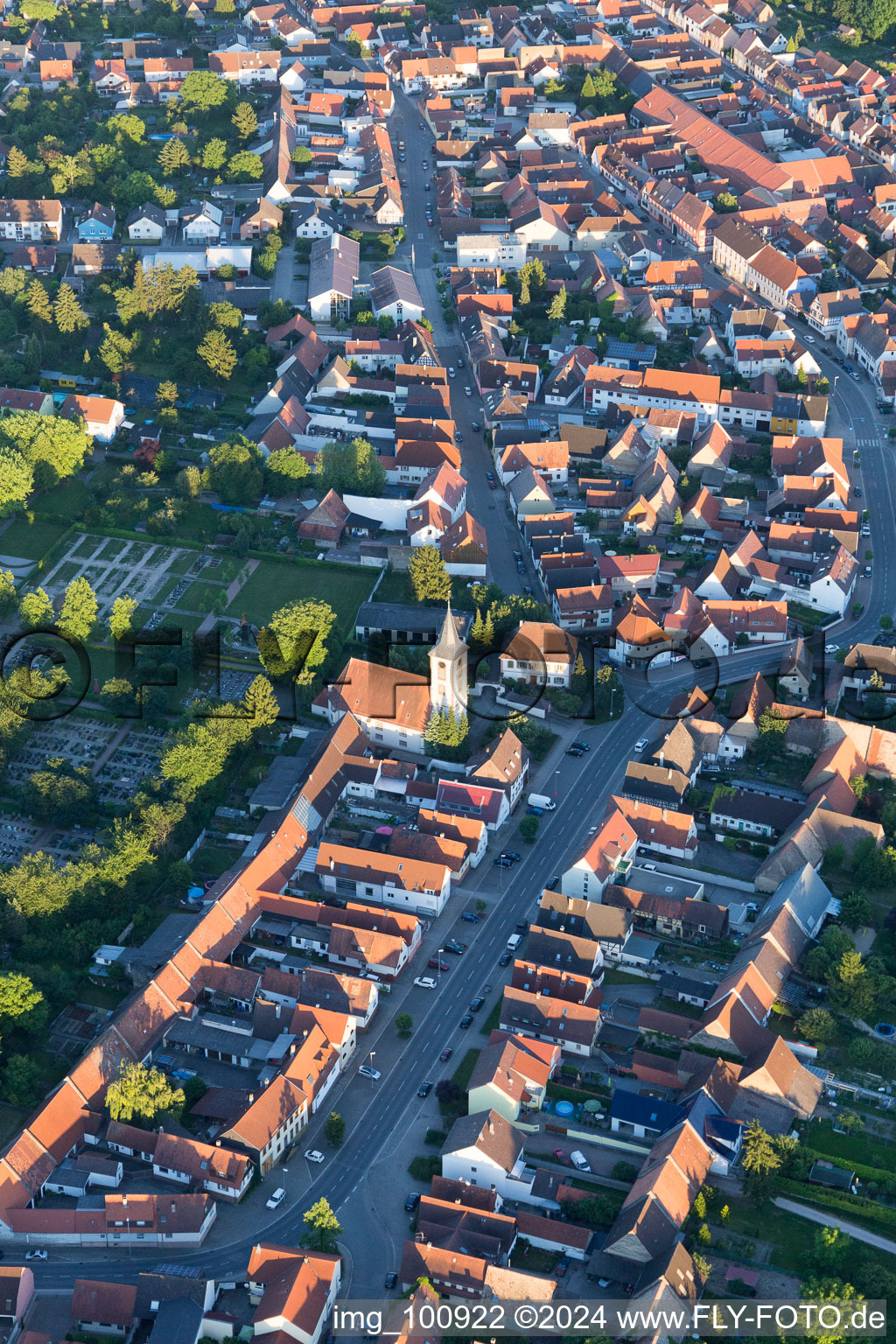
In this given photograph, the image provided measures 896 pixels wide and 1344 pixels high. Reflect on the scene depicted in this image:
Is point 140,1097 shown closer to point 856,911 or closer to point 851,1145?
point 851,1145

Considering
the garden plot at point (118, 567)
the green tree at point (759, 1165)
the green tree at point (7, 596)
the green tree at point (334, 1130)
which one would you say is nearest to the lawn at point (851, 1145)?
the green tree at point (759, 1165)

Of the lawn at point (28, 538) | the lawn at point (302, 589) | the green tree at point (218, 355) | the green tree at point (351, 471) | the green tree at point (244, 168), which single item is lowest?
the lawn at point (28, 538)

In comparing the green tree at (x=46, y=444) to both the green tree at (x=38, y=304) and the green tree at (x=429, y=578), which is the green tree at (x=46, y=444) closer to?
the green tree at (x=38, y=304)

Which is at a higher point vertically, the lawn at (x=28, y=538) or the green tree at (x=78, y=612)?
the green tree at (x=78, y=612)

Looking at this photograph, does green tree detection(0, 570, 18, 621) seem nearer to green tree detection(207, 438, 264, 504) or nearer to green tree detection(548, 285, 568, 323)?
green tree detection(207, 438, 264, 504)

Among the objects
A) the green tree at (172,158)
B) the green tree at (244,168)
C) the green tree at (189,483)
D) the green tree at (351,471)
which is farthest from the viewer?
the green tree at (172,158)

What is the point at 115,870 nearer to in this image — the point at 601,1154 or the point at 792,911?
the point at 601,1154

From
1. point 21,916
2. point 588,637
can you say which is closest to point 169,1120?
point 21,916

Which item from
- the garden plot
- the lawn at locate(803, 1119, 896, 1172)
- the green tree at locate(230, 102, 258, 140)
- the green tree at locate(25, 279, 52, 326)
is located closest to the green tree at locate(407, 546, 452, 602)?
the garden plot
